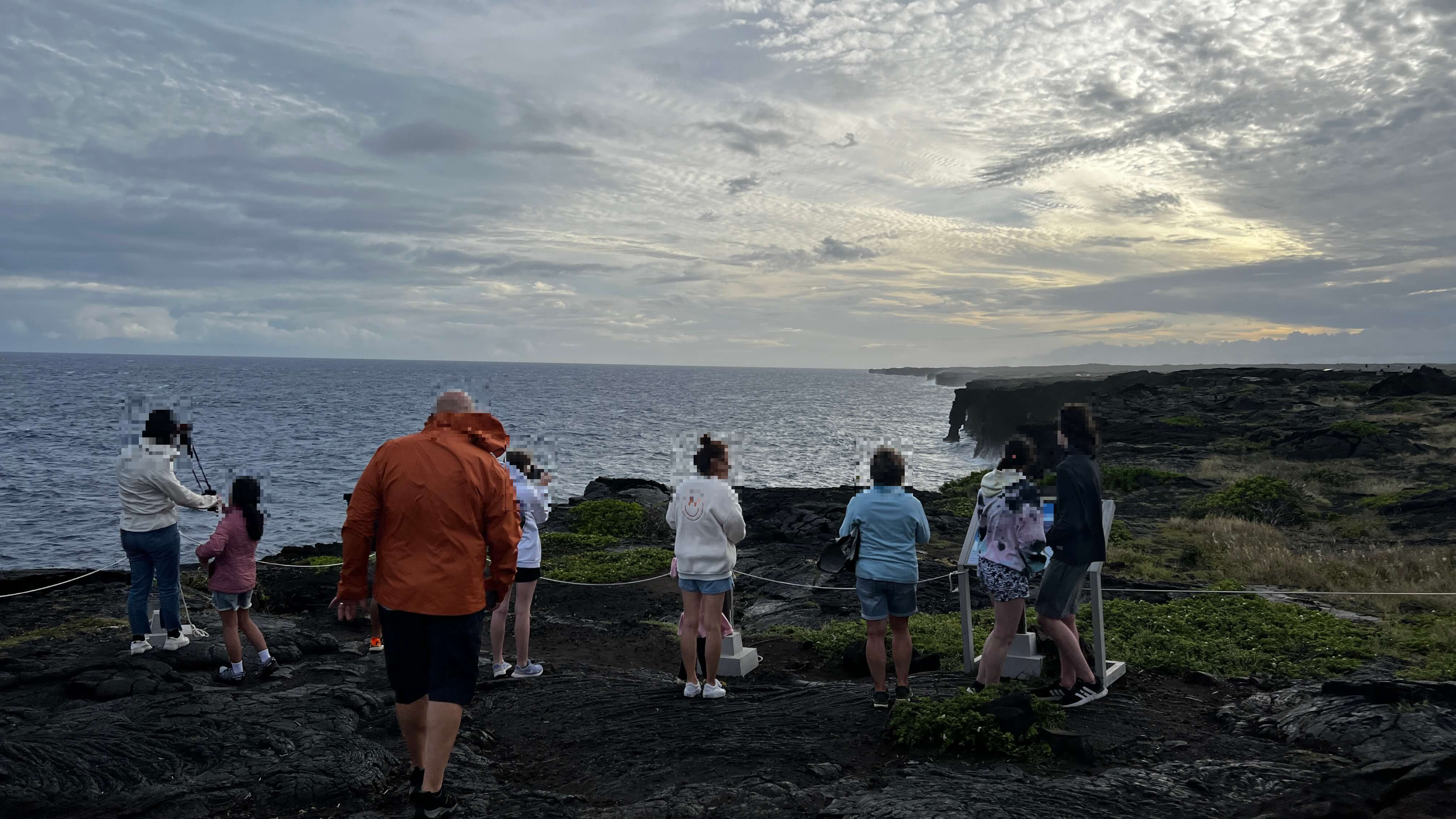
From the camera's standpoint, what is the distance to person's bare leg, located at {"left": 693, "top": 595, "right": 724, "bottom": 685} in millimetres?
7199

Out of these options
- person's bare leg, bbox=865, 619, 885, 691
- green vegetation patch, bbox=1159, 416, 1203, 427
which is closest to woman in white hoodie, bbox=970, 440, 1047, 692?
person's bare leg, bbox=865, 619, 885, 691

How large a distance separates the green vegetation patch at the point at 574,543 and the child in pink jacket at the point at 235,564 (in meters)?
10.9

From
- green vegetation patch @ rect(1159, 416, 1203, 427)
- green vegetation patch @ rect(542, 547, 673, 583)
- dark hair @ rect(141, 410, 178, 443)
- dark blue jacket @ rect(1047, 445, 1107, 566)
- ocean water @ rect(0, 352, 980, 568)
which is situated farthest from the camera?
green vegetation patch @ rect(1159, 416, 1203, 427)

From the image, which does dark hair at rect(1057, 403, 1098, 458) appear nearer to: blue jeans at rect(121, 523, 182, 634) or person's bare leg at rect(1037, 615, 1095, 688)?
person's bare leg at rect(1037, 615, 1095, 688)

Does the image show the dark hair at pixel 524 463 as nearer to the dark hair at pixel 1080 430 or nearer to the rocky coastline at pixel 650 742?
the rocky coastline at pixel 650 742

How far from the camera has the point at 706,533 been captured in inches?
273

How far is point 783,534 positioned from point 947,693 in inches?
483

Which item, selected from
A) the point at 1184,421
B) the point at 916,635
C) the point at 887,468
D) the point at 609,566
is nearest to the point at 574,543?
the point at 609,566

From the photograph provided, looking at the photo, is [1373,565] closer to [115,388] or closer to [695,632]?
[695,632]

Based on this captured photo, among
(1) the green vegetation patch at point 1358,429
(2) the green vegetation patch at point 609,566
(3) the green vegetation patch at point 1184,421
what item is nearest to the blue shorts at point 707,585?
(2) the green vegetation patch at point 609,566

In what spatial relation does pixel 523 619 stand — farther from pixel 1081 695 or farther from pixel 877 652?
pixel 1081 695

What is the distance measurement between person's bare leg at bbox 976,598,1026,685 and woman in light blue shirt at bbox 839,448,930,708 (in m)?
0.63

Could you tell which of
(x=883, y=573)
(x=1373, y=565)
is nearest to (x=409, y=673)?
(x=883, y=573)

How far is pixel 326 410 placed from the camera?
87.8 metres
